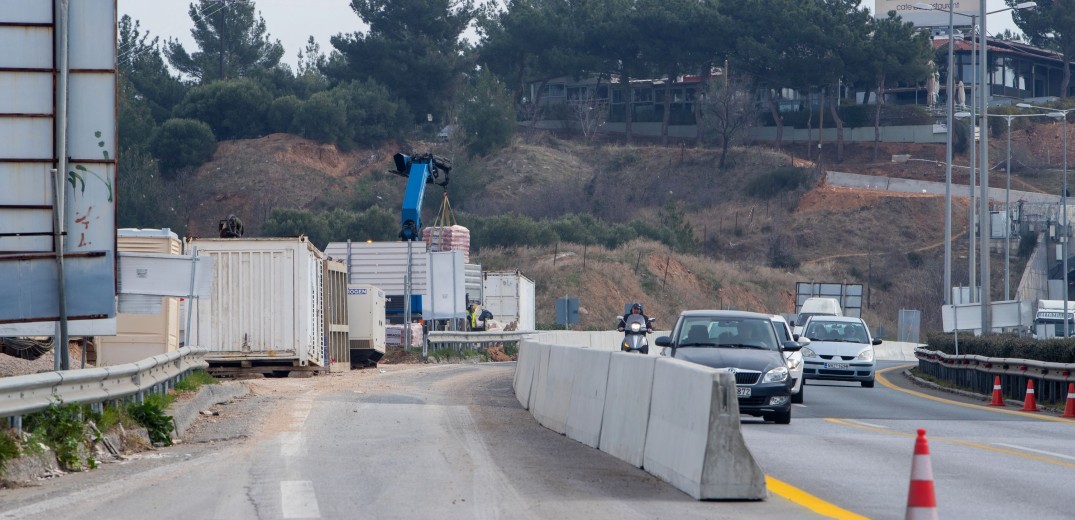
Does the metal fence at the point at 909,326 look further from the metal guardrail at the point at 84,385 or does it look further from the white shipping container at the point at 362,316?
the metal guardrail at the point at 84,385

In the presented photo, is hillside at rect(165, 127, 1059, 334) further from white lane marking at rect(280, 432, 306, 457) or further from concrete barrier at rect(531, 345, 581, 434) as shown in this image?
white lane marking at rect(280, 432, 306, 457)

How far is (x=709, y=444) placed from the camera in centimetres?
981

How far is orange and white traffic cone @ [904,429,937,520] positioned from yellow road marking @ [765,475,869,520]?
5.49ft

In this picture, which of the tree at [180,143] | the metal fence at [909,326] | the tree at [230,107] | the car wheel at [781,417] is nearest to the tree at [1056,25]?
the metal fence at [909,326]

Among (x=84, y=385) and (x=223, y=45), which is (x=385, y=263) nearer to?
(x=84, y=385)

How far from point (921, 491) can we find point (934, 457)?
6.42 m

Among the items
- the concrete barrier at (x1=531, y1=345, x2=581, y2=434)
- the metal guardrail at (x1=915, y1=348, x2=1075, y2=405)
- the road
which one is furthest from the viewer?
the metal guardrail at (x1=915, y1=348, x2=1075, y2=405)

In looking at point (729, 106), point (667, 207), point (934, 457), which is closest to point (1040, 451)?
point (934, 457)

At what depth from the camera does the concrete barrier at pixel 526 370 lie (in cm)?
1991

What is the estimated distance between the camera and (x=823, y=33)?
9288 cm

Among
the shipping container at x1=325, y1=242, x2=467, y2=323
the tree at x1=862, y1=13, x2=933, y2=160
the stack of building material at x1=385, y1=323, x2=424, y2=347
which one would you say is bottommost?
the stack of building material at x1=385, y1=323, x2=424, y2=347

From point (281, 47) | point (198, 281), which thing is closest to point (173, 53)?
point (281, 47)

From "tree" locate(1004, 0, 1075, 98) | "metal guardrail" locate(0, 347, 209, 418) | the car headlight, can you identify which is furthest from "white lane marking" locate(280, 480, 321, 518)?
"tree" locate(1004, 0, 1075, 98)

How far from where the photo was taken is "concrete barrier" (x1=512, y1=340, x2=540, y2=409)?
65.3 feet
